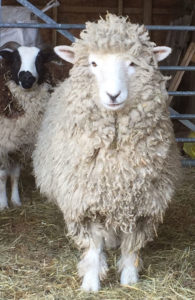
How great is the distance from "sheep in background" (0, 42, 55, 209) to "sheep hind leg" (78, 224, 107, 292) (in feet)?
6.01

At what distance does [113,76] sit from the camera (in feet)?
9.68

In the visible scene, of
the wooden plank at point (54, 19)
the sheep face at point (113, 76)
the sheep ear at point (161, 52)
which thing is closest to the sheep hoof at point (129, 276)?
the sheep face at point (113, 76)

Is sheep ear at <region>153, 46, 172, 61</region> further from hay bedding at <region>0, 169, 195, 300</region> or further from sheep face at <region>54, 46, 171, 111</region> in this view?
hay bedding at <region>0, 169, 195, 300</region>

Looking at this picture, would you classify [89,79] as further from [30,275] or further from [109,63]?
[30,275]

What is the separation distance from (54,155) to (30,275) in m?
0.86

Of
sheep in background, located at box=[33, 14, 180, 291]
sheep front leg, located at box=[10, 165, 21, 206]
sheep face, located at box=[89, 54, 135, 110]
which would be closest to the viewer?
sheep face, located at box=[89, 54, 135, 110]

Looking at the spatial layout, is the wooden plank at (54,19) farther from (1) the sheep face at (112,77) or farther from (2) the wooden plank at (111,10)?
(1) the sheep face at (112,77)

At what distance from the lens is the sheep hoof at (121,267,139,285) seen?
3.42 m

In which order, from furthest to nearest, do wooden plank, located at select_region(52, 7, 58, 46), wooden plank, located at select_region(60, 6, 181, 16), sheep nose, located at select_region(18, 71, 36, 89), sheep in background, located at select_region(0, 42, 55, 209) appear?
wooden plank, located at select_region(60, 6, 181, 16) < wooden plank, located at select_region(52, 7, 58, 46) < sheep in background, located at select_region(0, 42, 55, 209) < sheep nose, located at select_region(18, 71, 36, 89)

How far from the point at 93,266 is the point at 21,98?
2.11 meters

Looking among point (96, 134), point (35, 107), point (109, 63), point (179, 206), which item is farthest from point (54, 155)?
point (179, 206)

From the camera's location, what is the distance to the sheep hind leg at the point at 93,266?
3352 mm

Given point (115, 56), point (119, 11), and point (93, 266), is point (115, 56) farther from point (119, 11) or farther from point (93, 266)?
point (119, 11)

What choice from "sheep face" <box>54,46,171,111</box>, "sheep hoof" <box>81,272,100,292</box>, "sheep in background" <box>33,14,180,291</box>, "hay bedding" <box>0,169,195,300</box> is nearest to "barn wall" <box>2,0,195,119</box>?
"hay bedding" <box>0,169,195,300</box>
